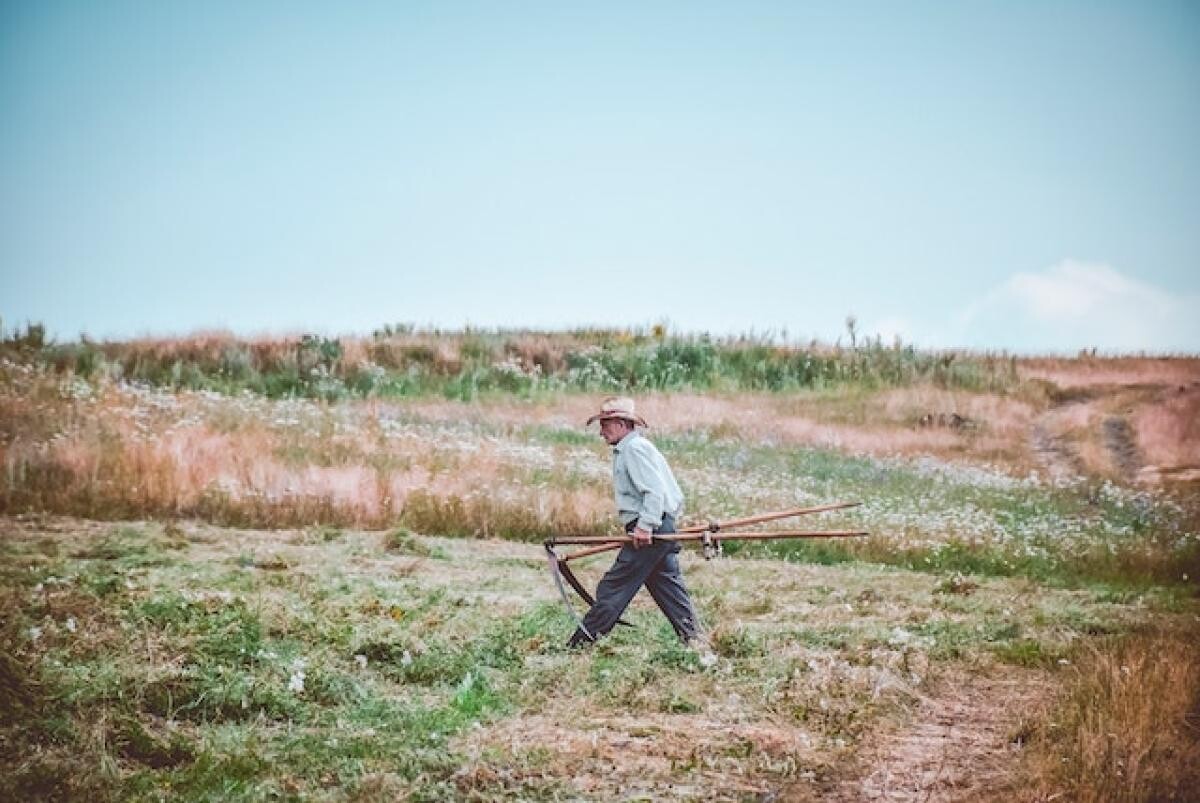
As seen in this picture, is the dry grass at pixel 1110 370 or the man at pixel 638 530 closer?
the man at pixel 638 530

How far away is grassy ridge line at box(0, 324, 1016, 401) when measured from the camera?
95.6ft

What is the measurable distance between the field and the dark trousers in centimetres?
20

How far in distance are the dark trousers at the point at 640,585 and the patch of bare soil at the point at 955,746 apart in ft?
6.13

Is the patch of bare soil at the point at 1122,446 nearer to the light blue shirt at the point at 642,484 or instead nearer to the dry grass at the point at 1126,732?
the dry grass at the point at 1126,732

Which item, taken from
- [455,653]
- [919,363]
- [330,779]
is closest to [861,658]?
[455,653]

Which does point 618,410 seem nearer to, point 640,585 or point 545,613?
point 640,585

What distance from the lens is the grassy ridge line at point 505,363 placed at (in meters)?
29.1

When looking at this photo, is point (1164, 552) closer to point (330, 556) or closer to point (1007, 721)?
point (1007, 721)

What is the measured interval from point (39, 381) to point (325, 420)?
5042 mm

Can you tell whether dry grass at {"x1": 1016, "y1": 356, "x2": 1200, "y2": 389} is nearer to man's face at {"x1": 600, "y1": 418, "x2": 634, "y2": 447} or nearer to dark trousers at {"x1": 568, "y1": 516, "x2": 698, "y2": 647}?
dark trousers at {"x1": 568, "y1": 516, "x2": 698, "y2": 647}

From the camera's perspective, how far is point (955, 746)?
6465mm

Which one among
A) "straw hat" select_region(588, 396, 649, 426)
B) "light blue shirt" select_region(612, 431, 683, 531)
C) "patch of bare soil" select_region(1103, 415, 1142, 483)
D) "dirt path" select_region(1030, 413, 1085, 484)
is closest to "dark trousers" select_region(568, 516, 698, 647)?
"light blue shirt" select_region(612, 431, 683, 531)

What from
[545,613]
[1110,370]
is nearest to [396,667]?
[545,613]

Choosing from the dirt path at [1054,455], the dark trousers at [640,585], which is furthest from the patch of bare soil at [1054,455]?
the dark trousers at [640,585]
